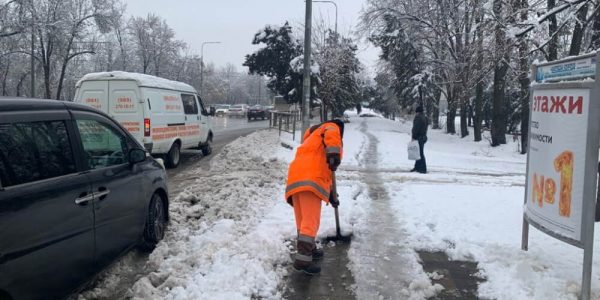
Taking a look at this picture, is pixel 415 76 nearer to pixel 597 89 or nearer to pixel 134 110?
pixel 134 110

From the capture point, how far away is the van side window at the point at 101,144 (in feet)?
14.3

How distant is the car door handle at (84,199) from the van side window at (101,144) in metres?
0.33

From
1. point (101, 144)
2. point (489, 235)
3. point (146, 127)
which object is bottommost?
point (489, 235)

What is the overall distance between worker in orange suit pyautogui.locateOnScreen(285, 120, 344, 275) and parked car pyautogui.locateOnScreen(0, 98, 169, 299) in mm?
1615

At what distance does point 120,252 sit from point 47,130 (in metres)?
1.39

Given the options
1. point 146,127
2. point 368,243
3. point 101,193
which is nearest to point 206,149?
point 146,127

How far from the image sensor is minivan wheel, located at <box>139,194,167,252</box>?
5.48 meters

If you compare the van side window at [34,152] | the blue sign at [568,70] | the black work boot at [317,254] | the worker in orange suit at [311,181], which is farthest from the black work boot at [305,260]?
the blue sign at [568,70]

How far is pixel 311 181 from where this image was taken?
16.4 ft

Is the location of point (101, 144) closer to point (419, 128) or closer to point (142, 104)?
point (142, 104)

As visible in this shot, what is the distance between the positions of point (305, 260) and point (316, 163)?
96 centimetres

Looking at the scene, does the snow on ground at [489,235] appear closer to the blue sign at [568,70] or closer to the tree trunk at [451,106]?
the blue sign at [568,70]

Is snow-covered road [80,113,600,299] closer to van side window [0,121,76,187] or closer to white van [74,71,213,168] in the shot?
van side window [0,121,76,187]

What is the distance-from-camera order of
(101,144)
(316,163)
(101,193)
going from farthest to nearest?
(316,163), (101,144), (101,193)
